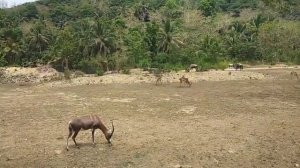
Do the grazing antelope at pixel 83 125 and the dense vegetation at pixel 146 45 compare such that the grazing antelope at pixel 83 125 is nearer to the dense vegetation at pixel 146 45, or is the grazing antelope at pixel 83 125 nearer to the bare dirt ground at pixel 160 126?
the bare dirt ground at pixel 160 126

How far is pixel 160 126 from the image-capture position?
18812 mm

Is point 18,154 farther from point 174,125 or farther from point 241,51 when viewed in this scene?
point 241,51

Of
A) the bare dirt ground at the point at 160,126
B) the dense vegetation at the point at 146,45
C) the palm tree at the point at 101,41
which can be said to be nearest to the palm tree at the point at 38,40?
the dense vegetation at the point at 146,45

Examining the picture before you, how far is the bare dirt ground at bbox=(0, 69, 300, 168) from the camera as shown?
567 inches

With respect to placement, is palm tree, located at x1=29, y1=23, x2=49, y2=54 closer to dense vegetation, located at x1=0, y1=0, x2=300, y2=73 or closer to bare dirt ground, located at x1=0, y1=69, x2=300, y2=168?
dense vegetation, located at x1=0, y1=0, x2=300, y2=73

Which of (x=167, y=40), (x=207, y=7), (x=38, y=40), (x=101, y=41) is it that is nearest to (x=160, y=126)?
(x=101, y=41)

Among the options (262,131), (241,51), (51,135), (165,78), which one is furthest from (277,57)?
(51,135)

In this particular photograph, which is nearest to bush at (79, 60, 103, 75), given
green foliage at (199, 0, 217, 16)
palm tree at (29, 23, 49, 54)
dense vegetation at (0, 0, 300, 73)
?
dense vegetation at (0, 0, 300, 73)

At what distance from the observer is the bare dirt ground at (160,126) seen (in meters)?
14.4

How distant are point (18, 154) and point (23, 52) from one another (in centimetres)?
3942

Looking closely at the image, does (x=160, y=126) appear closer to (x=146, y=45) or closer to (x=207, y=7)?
(x=146, y=45)

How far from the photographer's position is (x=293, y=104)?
24234 mm

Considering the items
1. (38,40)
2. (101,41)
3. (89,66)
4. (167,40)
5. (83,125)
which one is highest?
(38,40)

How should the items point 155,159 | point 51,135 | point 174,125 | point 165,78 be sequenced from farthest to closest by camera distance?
point 165,78 < point 174,125 < point 51,135 < point 155,159
